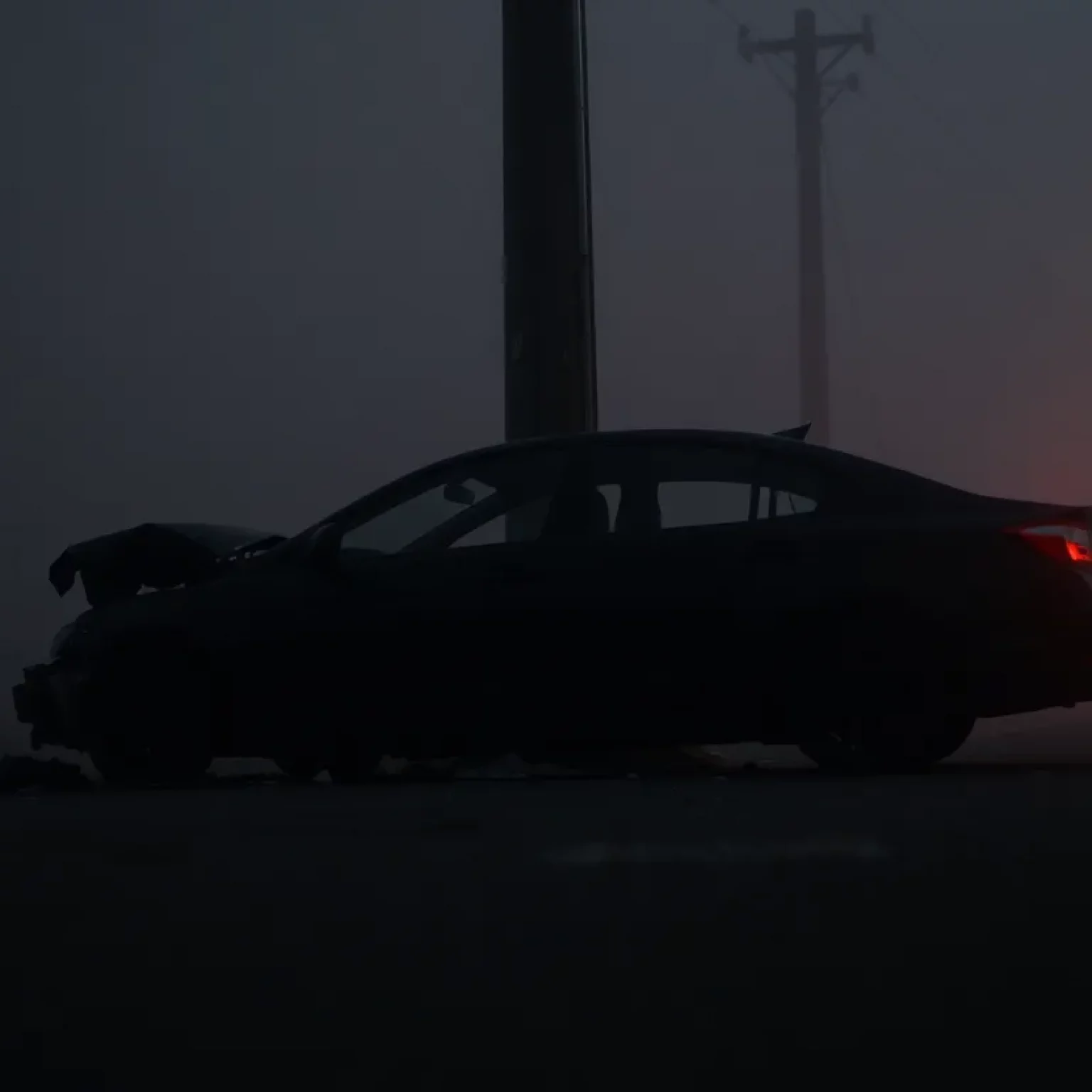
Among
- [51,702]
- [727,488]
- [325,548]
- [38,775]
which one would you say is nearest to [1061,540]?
[727,488]

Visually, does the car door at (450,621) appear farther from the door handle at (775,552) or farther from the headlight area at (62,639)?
the headlight area at (62,639)

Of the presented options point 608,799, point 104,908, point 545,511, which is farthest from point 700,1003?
point 545,511

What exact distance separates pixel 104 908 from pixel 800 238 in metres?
25.1

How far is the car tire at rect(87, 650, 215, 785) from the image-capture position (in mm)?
6727

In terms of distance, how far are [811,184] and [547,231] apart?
2041 cm

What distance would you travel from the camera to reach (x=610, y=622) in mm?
6320

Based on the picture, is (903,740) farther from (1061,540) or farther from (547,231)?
(547,231)

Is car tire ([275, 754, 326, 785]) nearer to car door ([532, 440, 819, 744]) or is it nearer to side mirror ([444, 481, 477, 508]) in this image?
side mirror ([444, 481, 477, 508])

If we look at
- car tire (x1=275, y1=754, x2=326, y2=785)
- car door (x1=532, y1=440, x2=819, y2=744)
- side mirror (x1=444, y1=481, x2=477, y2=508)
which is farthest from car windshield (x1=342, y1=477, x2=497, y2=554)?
car tire (x1=275, y1=754, x2=326, y2=785)

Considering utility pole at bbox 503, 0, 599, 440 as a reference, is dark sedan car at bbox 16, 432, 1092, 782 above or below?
below

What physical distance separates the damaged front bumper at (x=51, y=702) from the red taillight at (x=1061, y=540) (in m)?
3.66

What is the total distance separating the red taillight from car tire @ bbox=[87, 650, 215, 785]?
3.10 m

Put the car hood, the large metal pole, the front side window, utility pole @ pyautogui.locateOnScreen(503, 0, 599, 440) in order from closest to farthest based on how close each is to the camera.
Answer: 1. the front side window
2. the car hood
3. utility pole @ pyautogui.locateOnScreen(503, 0, 599, 440)
4. the large metal pole

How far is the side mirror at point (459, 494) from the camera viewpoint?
689 cm
